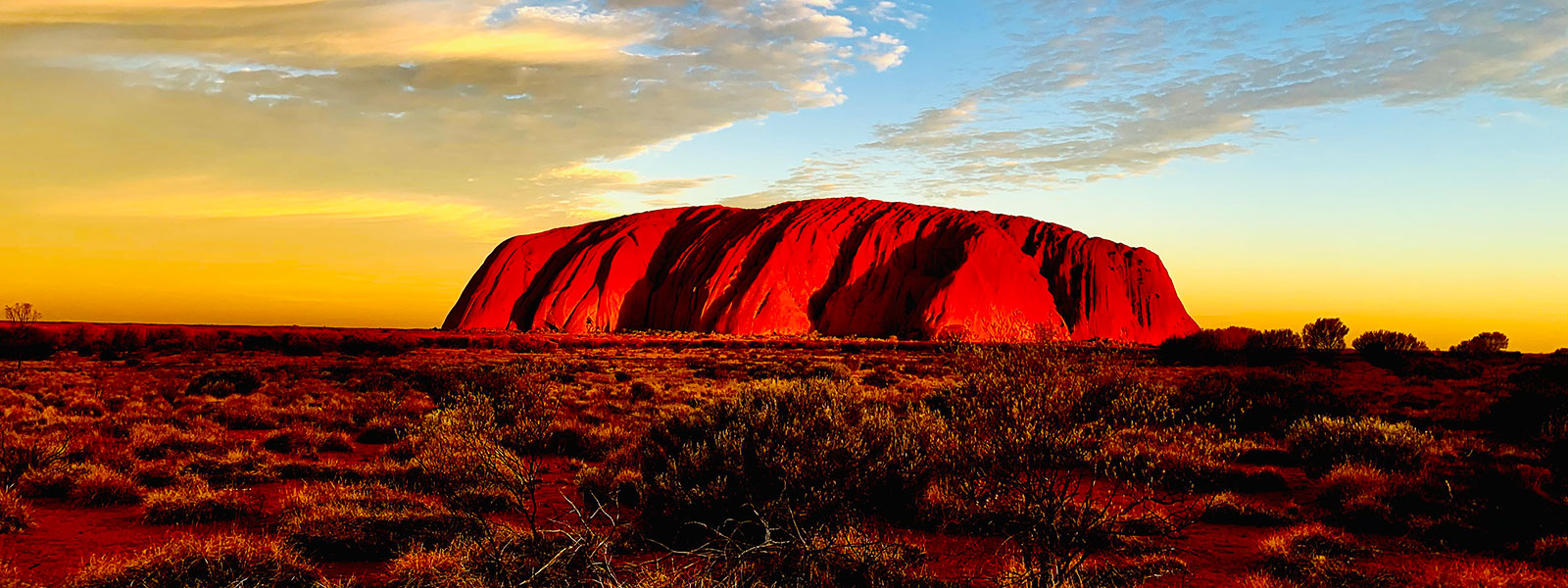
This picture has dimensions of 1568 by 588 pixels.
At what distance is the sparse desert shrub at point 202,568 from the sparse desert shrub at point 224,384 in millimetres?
14649

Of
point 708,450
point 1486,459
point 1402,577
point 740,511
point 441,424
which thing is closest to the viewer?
point 1402,577

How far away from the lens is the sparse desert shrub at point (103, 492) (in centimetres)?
759

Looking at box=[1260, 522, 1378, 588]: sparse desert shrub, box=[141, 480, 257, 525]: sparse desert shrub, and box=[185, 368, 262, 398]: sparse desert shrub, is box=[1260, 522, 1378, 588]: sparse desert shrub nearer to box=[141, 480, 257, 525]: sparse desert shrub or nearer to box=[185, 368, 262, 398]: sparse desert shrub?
box=[141, 480, 257, 525]: sparse desert shrub

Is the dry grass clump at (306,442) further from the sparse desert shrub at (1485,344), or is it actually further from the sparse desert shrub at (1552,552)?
the sparse desert shrub at (1485,344)

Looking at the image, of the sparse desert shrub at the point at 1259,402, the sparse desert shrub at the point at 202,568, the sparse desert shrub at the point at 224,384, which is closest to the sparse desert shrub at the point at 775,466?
the sparse desert shrub at the point at 202,568

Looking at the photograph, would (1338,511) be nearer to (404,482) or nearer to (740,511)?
(740,511)

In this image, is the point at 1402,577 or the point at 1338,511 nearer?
the point at 1402,577

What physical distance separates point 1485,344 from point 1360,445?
44.6 metres

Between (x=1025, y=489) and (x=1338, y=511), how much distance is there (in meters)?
4.72

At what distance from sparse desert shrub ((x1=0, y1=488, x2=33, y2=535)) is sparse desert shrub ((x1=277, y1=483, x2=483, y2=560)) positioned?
1.95m

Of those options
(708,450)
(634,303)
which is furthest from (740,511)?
(634,303)

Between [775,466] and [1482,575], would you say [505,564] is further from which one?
[1482,575]

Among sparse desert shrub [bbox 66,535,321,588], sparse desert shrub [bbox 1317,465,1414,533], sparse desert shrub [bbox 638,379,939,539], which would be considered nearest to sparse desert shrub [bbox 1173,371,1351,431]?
sparse desert shrub [bbox 1317,465,1414,533]

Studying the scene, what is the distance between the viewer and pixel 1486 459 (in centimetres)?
981
